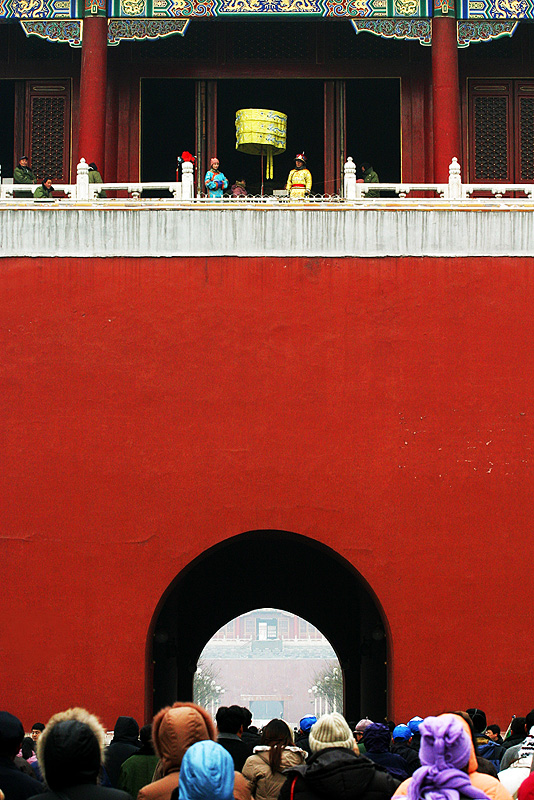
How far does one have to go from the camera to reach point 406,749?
6.61m

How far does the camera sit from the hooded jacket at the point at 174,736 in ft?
13.4

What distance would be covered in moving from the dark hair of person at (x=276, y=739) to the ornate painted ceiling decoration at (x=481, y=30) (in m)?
8.14

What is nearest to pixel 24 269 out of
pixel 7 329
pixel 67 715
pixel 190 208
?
pixel 7 329

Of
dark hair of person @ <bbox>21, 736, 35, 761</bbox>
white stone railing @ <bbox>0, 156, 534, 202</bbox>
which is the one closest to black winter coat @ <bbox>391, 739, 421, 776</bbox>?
dark hair of person @ <bbox>21, 736, 35, 761</bbox>

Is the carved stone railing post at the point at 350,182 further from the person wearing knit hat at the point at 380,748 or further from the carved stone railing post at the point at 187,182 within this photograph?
the person wearing knit hat at the point at 380,748

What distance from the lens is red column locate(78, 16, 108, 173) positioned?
11.5 metres

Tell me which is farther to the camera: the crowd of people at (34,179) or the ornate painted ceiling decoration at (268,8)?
the ornate painted ceiling decoration at (268,8)

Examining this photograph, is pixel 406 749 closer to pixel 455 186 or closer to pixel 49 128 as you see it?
pixel 455 186

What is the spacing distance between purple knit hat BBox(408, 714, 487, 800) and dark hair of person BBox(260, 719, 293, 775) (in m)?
1.64

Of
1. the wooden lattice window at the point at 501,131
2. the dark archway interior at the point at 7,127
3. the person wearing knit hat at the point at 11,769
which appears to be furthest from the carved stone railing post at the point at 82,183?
the person wearing knit hat at the point at 11,769

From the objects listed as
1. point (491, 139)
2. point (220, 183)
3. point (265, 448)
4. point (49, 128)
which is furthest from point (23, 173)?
point (491, 139)

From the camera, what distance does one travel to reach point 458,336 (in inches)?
400

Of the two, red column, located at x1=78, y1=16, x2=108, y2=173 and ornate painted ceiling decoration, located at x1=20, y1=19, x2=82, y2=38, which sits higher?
ornate painted ceiling decoration, located at x1=20, y1=19, x2=82, y2=38

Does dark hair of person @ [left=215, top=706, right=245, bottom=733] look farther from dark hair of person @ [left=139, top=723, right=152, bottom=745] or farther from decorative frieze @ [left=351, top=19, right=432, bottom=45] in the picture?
decorative frieze @ [left=351, top=19, right=432, bottom=45]
